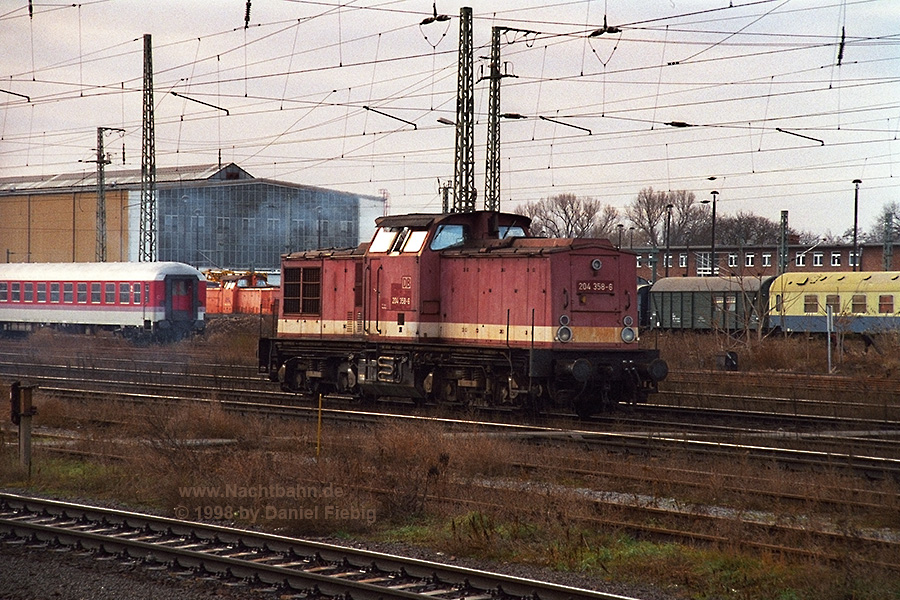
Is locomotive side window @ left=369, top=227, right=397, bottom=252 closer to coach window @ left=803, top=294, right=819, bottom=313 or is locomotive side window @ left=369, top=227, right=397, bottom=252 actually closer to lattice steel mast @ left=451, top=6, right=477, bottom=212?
lattice steel mast @ left=451, top=6, right=477, bottom=212

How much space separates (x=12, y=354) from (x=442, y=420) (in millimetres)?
23701

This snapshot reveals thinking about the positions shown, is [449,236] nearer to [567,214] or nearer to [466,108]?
[466,108]

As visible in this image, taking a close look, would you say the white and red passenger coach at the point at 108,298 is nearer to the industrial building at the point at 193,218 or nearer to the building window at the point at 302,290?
the building window at the point at 302,290

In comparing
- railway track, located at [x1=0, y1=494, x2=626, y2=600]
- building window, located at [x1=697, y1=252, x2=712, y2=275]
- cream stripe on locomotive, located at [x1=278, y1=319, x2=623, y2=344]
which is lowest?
railway track, located at [x1=0, y1=494, x2=626, y2=600]

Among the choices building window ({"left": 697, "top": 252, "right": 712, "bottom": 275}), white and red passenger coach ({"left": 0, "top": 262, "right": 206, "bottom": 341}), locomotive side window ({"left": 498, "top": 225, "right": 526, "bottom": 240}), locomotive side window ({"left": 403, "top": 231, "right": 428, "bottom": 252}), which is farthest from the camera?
building window ({"left": 697, "top": 252, "right": 712, "bottom": 275})

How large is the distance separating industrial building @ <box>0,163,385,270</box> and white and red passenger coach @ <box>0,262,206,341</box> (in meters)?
21.6

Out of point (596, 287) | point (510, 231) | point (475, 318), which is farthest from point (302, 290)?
point (596, 287)

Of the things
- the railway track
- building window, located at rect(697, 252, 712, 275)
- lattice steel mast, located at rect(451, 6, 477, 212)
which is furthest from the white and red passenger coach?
building window, located at rect(697, 252, 712, 275)

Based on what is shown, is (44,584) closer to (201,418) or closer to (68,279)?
(201,418)

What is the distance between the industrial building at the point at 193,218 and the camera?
67250mm

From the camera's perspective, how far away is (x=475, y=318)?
59.0 feet

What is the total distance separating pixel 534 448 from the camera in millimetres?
14125

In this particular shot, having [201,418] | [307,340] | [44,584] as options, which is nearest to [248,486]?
[44,584]

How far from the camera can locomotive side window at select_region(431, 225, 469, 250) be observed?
1838 cm
